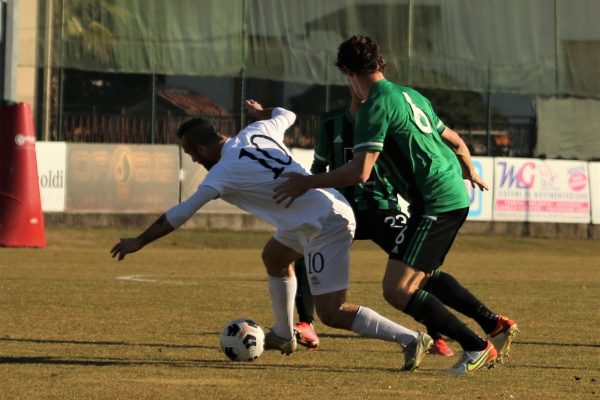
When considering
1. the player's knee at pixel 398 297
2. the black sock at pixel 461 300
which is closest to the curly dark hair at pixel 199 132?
the player's knee at pixel 398 297

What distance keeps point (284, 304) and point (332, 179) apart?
1.42 m

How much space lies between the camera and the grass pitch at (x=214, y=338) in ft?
24.7

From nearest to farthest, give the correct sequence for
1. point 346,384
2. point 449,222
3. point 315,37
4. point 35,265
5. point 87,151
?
point 346,384, point 449,222, point 35,265, point 87,151, point 315,37

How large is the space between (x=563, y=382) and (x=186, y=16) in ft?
75.5

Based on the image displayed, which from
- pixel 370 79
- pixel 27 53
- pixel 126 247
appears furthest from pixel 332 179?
pixel 27 53

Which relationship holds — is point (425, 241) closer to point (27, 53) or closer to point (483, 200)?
point (483, 200)

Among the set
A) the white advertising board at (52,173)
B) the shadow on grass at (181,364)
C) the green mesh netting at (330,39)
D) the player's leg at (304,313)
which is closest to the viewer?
the shadow on grass at (181,364)

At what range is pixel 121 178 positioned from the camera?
88.5 feet

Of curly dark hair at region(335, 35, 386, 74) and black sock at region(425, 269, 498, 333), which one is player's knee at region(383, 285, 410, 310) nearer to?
black sock at region(425, 269, 498, 333)

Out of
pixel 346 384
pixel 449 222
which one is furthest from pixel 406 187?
pixel 346 384

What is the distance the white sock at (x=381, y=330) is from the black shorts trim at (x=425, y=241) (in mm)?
375

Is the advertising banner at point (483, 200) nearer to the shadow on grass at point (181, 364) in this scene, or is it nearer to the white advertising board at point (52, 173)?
the white advertising board at point (52, 173)

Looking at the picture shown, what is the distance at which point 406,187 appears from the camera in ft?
26.7

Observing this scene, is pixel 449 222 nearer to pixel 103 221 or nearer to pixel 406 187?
pixel 406 187
